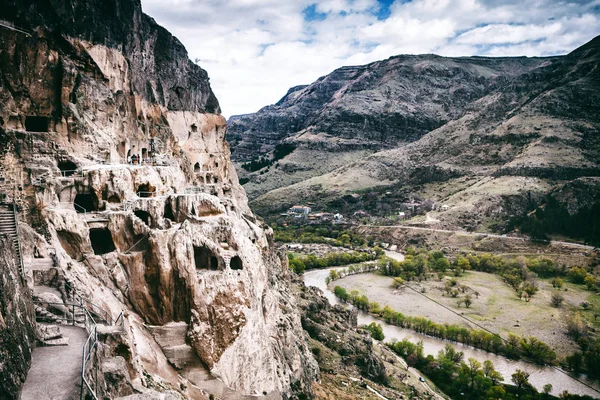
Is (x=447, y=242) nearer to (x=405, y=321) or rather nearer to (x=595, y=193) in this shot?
(x=595, y=193)

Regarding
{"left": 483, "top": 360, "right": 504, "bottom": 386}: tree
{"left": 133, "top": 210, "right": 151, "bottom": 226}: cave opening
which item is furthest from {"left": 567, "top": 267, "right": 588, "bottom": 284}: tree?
{"left": 133, "top": 210, "right": 151, "bottom": 226}: cave opening

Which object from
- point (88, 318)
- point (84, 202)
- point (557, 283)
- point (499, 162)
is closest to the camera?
point (88, 318)

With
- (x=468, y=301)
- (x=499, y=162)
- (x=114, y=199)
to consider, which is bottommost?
(x=468, y=301)

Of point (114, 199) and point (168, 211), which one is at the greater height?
point (114, 199)

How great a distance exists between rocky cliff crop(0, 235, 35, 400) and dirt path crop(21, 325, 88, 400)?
0.37m

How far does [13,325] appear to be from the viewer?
13023 mm

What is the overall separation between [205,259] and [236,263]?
7.99 ft

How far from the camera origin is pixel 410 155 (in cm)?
19862

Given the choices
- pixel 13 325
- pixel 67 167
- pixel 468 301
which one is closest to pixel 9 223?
pixel 67 167

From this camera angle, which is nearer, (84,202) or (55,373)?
(55,373)

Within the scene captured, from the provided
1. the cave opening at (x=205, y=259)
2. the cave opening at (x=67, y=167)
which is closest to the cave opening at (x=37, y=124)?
the cave opening at (x=67, y=167)

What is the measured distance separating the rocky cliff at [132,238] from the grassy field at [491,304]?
152 feet

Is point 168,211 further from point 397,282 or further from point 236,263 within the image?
point 397,282

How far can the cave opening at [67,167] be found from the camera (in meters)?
27.5
